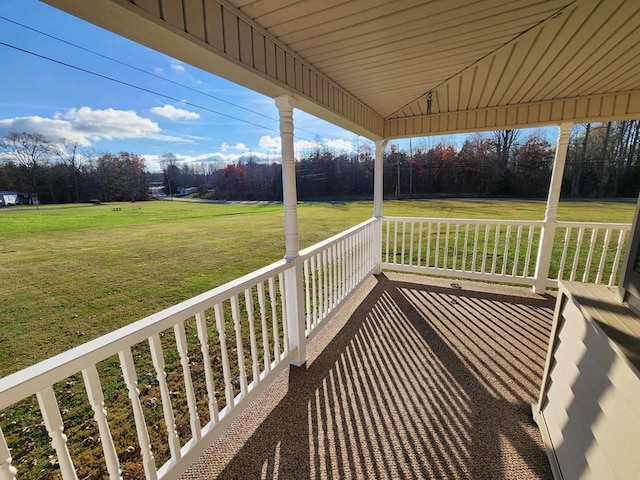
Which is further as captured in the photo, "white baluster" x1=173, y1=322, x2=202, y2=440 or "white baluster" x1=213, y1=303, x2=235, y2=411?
"white baluster" x1=213, y1=303, x2=235, y2=411

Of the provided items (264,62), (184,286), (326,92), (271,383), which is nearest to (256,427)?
(271,383)

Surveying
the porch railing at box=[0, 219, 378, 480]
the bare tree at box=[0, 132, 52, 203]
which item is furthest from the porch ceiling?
the bare tree at box=[0, 132, 52, 203]

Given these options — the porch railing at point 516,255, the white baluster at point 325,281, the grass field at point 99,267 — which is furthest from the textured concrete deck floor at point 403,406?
the grass field at point 99,267

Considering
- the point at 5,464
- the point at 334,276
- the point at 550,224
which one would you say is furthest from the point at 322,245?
the point at 550,224

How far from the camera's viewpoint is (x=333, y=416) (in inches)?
76.0

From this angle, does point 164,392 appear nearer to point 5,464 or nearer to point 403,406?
point 5,464

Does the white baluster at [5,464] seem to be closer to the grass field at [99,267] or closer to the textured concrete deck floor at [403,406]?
the textured concrete deck floor at [403,406]

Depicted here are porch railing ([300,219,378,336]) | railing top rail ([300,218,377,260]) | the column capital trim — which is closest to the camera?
the column capital trim

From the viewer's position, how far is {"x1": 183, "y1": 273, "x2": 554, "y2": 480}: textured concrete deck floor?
62.7 inches

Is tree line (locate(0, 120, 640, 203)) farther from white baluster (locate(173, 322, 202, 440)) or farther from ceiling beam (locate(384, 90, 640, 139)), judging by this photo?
white baluster (locate(173, 322, 202, 440))

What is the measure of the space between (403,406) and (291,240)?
4.94ft

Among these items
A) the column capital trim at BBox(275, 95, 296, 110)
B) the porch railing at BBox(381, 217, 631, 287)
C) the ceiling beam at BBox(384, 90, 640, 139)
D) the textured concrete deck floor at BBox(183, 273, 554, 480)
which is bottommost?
the textured concrete deck floor at BBox(183, 273, 554, 480)

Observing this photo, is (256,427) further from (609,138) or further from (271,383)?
(609,138)

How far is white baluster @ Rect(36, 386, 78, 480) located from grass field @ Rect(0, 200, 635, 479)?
81 centimetres
